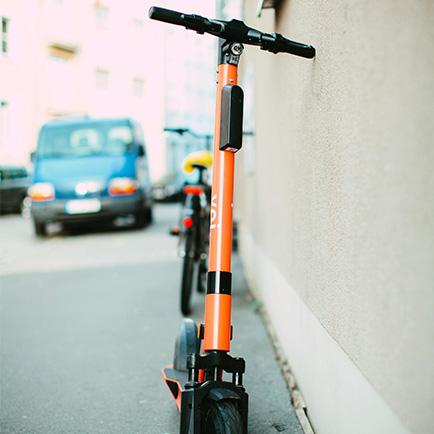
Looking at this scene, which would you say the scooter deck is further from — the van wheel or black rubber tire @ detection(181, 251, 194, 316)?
the van wheel

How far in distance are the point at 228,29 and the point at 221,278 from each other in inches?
40.3

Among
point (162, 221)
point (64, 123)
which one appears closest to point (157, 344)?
point (64, 123)

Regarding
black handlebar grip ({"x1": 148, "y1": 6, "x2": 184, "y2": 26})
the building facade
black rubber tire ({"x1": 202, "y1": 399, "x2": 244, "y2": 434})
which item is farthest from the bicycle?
the building facade

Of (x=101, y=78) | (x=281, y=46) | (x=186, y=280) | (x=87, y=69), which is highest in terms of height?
(x=87, y=69)

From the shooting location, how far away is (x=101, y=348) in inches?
171

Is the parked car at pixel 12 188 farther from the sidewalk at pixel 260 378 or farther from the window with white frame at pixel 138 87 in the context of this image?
the sidewalk at pixel 260 378

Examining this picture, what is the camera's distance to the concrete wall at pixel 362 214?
60.6 inches

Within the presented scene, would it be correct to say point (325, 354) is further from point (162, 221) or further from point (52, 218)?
point (162, 221)

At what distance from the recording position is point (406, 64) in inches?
62.9

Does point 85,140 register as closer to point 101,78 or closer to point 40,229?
point 40,229

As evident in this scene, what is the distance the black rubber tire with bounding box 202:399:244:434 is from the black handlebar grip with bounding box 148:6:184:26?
1.48 meters

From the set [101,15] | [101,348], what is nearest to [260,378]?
[101,348]

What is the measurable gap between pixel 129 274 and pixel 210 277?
16.4ft

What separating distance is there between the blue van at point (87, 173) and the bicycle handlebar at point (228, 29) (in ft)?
29.0
